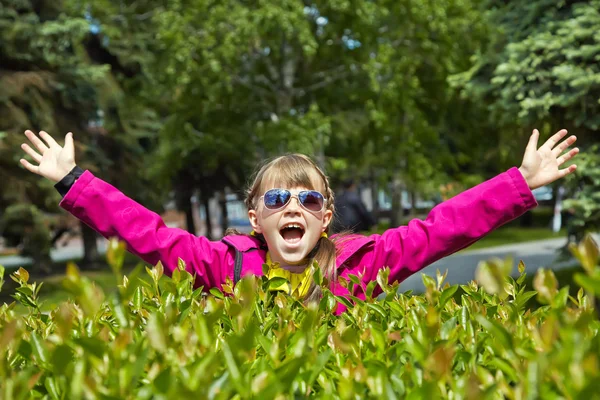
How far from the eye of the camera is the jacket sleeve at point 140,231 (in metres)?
2.76

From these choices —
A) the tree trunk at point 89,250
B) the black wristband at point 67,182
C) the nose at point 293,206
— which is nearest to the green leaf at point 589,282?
the nose at point 293,206

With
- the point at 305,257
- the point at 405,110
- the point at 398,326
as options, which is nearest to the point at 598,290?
the point at 398,326

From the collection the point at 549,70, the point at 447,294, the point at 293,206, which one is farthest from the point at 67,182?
the point at 549,70

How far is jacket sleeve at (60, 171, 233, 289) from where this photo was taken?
276cm

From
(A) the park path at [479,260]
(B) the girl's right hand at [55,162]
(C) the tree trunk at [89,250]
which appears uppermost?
(B) the girl's right hand at [55,162]

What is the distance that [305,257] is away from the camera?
284 centimetres

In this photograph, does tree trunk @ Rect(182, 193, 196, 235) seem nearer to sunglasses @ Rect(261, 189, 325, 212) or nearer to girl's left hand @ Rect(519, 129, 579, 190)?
sunglasses @ Rect(261, 189, 325, 212)

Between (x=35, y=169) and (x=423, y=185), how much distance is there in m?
19.6

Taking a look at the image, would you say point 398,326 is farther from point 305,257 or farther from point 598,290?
point 305,257

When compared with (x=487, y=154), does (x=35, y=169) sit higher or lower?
higher

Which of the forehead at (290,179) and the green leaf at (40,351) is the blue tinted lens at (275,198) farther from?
the green leaf at (40,351)

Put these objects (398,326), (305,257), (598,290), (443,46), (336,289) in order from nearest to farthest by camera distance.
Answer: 1. (598,290)
2. (398,326)
3. (336,289)
4. (305,257)
5. (443,46)

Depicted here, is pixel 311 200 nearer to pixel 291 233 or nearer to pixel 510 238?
pixel 291 233

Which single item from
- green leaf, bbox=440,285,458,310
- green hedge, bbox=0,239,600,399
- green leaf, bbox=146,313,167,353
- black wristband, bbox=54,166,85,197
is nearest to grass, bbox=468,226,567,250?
black wristband, bbox=54,166,85,197
